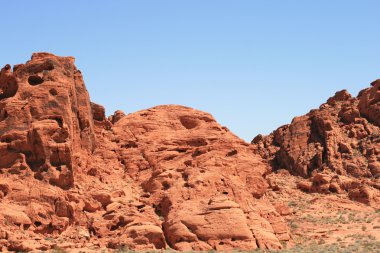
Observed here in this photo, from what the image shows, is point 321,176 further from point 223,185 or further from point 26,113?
point 26,113

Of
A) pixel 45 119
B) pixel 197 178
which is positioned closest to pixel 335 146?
pixel 197 178

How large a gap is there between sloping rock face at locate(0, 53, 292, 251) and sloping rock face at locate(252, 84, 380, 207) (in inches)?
712

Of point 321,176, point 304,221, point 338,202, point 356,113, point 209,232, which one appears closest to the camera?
point 209,232

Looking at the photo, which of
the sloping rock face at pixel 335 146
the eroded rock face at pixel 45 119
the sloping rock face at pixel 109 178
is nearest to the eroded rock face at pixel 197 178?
the sloping rock face at pixel 109 178

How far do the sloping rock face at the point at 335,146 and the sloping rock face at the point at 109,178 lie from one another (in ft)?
59.4

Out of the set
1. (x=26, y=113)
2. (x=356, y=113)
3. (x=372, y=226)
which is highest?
(x=356, y=113)

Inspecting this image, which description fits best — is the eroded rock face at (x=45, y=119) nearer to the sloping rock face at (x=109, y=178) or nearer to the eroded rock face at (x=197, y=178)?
the sloping rock face at (x=109, y=178)

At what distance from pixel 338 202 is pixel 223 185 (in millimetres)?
16797

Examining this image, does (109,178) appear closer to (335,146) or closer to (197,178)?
(197,178)

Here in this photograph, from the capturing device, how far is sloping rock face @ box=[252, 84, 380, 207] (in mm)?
60412

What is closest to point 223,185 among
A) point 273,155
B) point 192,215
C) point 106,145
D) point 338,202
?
point 192,215

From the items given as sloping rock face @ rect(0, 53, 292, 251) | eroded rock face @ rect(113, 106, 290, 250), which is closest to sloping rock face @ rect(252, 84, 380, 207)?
eroded rock face @ rect(113, 106, 290, 250)

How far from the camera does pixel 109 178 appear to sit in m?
43.4

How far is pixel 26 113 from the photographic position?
132 feet
